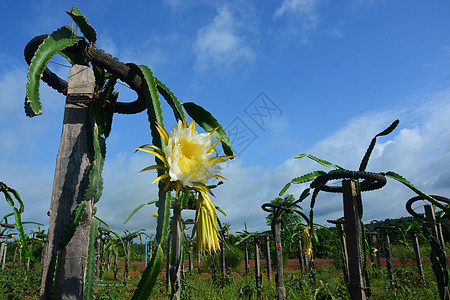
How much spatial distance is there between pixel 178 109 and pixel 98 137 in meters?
0.35

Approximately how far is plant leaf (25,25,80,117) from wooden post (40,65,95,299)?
0.20 meters

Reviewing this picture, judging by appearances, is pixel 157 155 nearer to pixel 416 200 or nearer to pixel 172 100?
pixel 172 100

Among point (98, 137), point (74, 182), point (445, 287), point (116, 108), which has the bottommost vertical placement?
point (445, 287)

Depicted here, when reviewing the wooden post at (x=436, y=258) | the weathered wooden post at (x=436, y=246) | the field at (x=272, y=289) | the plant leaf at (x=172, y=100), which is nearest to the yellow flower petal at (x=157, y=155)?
the plant leaf at (x=172, y=100)

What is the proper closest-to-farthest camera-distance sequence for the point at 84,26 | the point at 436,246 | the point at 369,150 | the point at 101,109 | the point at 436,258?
the point at 84,26 < the point at 101,109 < the point at 369,150 < the point at 436,246 < the point at 436,258

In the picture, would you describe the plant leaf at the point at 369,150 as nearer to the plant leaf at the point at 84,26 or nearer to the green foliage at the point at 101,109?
the green foliage at the point at 101,109

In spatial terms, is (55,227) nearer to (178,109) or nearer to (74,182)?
(74,182)

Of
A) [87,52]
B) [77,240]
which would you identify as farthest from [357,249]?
[87,52]

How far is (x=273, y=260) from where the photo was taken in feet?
35.1

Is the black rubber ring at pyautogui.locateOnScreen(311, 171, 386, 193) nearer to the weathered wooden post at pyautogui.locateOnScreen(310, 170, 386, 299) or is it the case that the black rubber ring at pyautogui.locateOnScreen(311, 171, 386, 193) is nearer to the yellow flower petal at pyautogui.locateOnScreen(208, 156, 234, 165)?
A: the weathered wooden post at pyautogui.locateOnScreen(310, 170, 386, 299)

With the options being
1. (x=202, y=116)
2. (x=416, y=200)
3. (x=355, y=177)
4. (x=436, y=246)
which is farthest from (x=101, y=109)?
(x=416, y=200)

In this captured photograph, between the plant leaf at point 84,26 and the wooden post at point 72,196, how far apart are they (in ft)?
0.54

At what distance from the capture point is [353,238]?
1.48 meters

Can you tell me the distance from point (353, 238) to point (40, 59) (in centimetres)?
147
